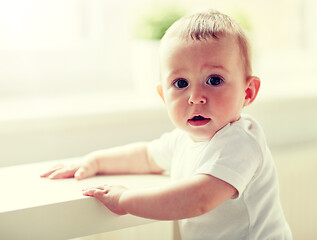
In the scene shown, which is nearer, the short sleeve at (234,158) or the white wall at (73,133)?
the short sleeve at (234,158)

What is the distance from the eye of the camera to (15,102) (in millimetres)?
1304

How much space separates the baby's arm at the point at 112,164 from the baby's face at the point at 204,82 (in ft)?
0.60

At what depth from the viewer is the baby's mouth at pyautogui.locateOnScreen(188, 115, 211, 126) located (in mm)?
826

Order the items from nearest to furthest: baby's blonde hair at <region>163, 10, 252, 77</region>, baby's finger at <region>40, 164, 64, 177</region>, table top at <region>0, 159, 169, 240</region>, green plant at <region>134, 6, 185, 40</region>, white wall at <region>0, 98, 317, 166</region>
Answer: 1. table top at <region>0, 159, 169, 240</region>
2. baby's blonde hair at <region>163, 10, 252, 77</region>
3. baby's finger at <region>40, 164, 64, 177</region>
4. white wall at <region>0, 98, 317, 166</region>
5. green plant at <region>134, 6, 185, 40</region>

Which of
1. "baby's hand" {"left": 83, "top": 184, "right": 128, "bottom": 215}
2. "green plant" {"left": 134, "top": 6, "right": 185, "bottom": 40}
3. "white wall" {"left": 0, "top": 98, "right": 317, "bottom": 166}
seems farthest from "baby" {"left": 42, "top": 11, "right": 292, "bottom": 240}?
"green plant" {"left": 134, "top": 6, "right": 185, "bottom": 40}

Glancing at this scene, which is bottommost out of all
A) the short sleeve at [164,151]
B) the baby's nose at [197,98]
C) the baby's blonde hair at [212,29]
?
the short sleeve at [164,151]

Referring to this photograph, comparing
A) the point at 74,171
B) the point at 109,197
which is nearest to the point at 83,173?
the point at 74,171

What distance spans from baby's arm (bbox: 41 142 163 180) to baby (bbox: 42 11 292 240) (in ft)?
0.04

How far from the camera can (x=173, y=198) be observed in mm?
738

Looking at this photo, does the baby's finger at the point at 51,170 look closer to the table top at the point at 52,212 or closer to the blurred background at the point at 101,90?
the table top at the point at 52,212

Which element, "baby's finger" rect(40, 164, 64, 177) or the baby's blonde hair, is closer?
the baby's blonde hair

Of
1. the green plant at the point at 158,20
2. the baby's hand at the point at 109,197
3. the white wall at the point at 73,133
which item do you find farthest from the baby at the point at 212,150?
the green plant at the point at 158,20

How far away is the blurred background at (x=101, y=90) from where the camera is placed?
1181 mm

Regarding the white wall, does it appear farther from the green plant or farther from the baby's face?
the baby's face
